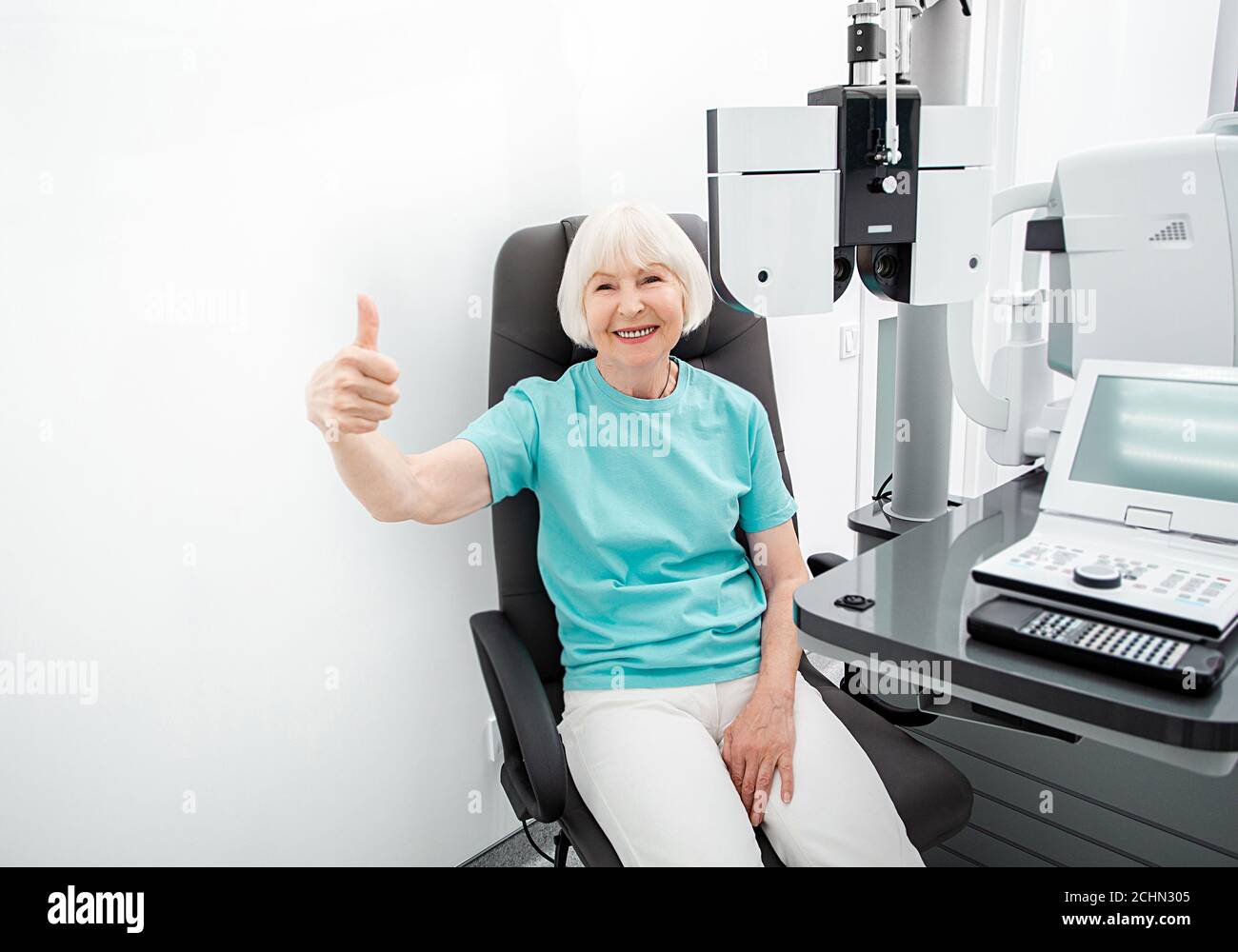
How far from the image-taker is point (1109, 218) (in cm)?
130

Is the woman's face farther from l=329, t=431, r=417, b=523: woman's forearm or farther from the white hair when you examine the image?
l=329, t=431, r=417, b=523: woman's forearm

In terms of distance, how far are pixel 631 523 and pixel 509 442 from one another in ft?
0.69

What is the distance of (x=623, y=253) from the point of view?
4.34 feet

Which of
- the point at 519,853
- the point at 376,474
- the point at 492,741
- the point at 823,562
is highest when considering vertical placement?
the point at 376,474

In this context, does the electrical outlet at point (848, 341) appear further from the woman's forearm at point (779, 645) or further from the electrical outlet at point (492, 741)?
the electrical outlet at point (492, 741)


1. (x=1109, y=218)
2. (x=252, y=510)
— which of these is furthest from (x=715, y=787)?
(x=1109, y=218)

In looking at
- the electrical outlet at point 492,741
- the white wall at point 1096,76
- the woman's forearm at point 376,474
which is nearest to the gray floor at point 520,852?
the electrical outlet at point 492,741

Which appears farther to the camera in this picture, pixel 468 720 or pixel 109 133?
pixel 468 720

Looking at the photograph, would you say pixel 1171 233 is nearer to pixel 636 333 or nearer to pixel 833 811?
pixel 636 333

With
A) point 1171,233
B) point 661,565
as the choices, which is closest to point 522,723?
point 661,565

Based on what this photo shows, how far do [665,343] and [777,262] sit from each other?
1.31 ft
